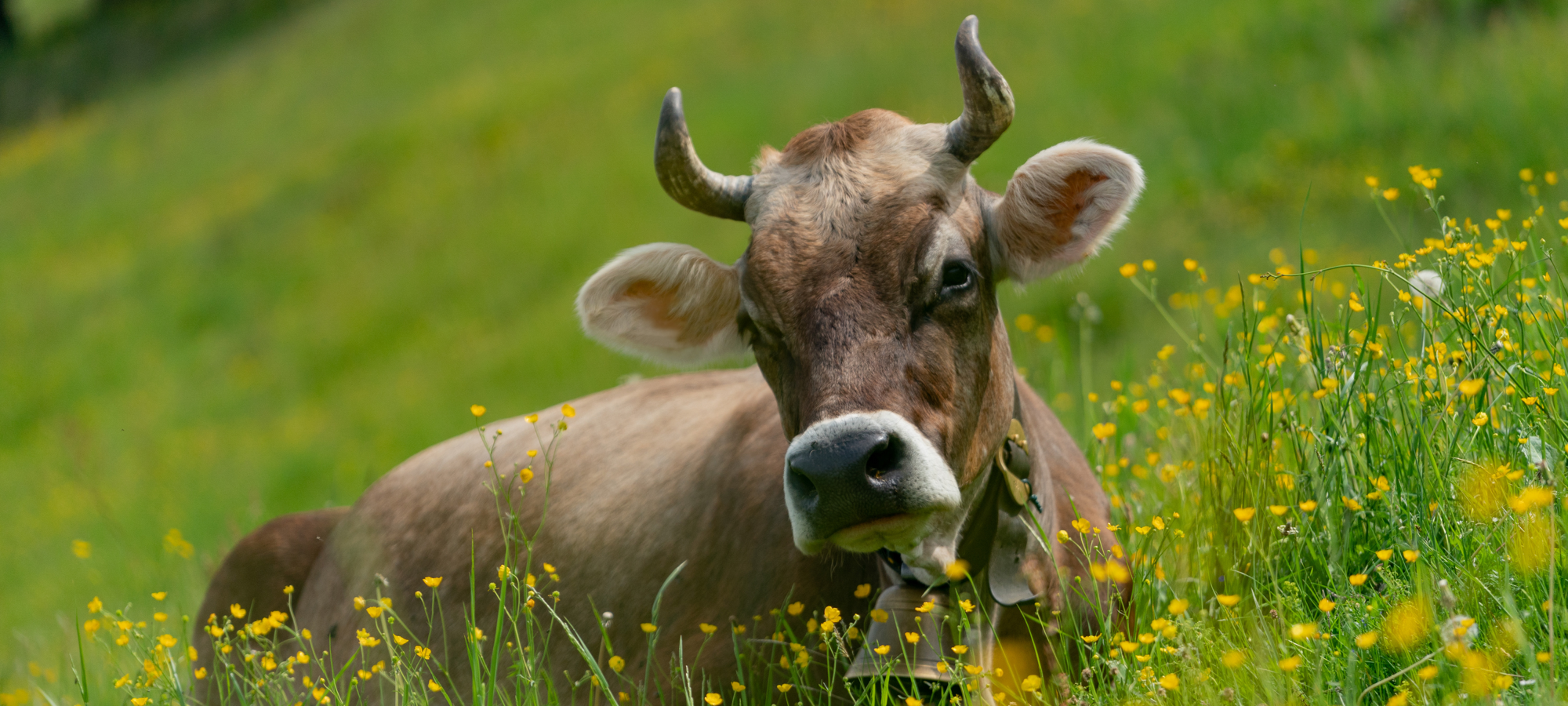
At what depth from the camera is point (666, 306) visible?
14.5 feet

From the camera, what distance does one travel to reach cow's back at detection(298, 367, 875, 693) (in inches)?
169

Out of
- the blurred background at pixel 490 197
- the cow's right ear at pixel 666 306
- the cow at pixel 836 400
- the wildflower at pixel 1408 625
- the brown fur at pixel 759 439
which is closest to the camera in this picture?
the wildflower at pixel 1408 625

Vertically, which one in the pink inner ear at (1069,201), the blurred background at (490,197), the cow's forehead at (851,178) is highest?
the cow's forehead at (851,178)

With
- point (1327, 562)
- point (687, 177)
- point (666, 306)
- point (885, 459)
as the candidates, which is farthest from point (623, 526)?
point (1327, 562)

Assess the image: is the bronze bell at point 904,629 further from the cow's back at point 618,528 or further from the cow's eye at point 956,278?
the cow's eye at point 956,278

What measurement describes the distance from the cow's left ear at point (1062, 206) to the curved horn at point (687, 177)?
81cm

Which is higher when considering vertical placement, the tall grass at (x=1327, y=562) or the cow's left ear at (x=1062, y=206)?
the cow's left ear at (x=1062, y=206)

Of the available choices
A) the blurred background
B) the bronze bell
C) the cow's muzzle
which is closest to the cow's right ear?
the bronze bell

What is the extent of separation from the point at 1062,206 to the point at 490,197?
19.1 metres

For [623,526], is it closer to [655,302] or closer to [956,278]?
[655,302]

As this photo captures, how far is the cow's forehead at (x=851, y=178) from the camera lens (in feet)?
12.0

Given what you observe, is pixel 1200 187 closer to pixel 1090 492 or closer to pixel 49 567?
pixel 1090 492

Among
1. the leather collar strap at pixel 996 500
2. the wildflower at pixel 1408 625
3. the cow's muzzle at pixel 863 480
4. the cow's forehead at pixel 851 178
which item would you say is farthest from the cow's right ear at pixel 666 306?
the wildflower at pixel 1408 625

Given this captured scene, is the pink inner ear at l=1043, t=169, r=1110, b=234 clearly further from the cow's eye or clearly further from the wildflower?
the wildflower
